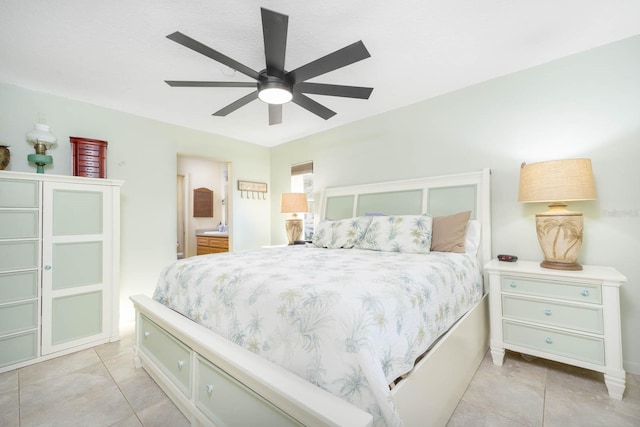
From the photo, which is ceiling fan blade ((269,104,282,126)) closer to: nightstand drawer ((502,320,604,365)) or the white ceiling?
the white ceiling

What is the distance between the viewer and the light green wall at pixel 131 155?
2.62m

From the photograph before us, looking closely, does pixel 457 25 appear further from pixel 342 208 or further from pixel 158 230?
pixel 158 230

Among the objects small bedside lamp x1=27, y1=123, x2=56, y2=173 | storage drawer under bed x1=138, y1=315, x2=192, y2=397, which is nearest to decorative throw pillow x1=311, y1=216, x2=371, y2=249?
storage drawer under bed x1=138, y1=315, x2=192, y2=397

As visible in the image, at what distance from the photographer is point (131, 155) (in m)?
3.25

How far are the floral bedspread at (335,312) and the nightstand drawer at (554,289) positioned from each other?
49cm

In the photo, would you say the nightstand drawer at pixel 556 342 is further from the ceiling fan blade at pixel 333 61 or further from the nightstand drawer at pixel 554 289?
the ceiling fan blade at pixel 333 61

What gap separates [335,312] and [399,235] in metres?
1.60

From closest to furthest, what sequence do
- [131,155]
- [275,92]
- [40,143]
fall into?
[275,92]
[40,143]
[131,155]

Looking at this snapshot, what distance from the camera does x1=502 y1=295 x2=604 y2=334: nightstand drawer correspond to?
178 centimetres

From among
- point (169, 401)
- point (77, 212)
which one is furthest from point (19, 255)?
point (169, 401)

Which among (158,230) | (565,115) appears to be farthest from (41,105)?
(565,115)

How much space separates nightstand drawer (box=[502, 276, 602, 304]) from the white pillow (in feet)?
1.37

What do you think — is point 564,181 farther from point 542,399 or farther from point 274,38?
point 274,38

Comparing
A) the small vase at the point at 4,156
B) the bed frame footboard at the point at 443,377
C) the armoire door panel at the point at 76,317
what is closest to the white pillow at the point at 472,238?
Result: the bed frame footboard at the point at 443,377
